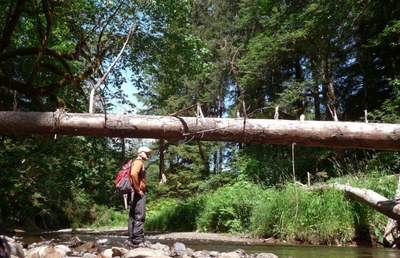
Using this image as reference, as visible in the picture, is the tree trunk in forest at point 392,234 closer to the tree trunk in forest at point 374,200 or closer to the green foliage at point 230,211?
the tree trunk in forest at point 374,200

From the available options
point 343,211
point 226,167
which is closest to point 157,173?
point 226,167

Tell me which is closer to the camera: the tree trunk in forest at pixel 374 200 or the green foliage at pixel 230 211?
the tree trunk in forest at pixel 374 200

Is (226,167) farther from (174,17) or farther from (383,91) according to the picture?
(174,17)

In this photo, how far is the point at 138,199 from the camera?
23.6ft

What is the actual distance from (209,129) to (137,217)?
6.45ft

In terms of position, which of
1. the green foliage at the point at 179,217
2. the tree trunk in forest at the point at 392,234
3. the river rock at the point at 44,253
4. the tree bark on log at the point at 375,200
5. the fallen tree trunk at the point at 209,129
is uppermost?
the fallen tree trunk at the point at 209,129

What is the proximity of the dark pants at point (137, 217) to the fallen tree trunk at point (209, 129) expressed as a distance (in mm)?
1124

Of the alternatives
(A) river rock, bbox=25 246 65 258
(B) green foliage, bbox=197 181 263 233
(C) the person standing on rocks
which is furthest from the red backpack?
(B) green foliage, bbox=197 181 263 233

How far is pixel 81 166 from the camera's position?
14258mm

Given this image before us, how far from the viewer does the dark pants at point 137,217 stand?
7195mm

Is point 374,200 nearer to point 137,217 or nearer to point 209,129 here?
point 209,129

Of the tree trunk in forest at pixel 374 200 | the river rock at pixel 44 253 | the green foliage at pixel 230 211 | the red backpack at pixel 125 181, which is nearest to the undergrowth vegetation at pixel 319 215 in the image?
the tree trunk in forest at pixel 374 200

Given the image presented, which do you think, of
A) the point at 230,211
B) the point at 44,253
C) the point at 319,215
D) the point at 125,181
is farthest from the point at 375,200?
the point at 44,253

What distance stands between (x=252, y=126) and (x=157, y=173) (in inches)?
1263
